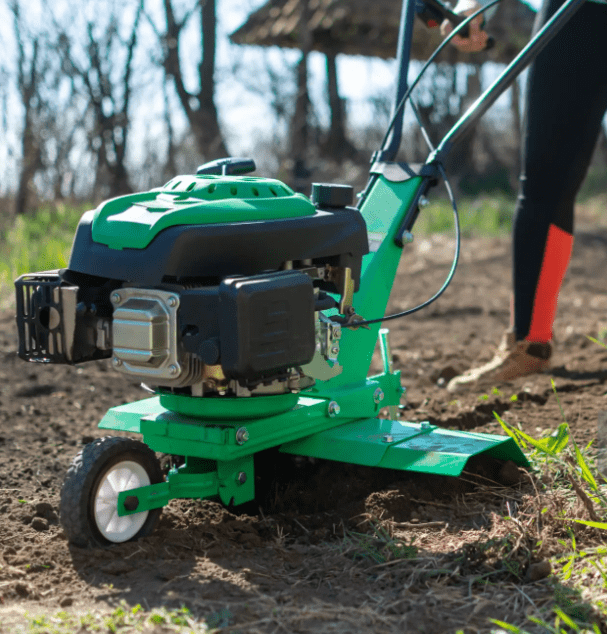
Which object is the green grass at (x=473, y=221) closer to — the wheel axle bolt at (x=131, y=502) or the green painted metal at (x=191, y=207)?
the green painted metal at (x=191, y=207)

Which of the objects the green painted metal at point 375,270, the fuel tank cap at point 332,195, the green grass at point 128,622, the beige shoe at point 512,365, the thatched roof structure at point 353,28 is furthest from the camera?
the thatched roof structure at point 353,28

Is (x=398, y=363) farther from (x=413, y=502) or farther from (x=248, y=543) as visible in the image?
(x=248, y=543)

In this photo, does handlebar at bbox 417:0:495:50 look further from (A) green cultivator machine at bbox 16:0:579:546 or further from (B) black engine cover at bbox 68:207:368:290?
(B) black engine cover at bbox 68:207:368:290

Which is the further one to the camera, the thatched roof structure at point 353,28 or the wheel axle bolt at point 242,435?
the thatched roof structure at point 353,28

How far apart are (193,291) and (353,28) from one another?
938cm

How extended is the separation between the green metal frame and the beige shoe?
0.86 m

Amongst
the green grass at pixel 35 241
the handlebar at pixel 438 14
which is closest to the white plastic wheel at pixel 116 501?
the handlebar at pixel 438 14

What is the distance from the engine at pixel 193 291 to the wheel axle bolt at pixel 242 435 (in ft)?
0.25

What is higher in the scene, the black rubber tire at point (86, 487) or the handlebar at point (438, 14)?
the handlebar at point (438, 14)

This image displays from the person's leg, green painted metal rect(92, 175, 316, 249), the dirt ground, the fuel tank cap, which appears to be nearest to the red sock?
the person's leg

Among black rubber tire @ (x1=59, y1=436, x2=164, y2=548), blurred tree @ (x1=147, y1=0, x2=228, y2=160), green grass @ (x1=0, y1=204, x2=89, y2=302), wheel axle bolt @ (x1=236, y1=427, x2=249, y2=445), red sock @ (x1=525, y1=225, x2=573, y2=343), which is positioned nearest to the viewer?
black rubber tire @ (x1=59, y1=436, x2=164, y2=548)

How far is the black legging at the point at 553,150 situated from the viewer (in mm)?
2791

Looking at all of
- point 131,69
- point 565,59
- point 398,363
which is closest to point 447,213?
point 131,69

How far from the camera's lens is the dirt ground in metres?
1.50
